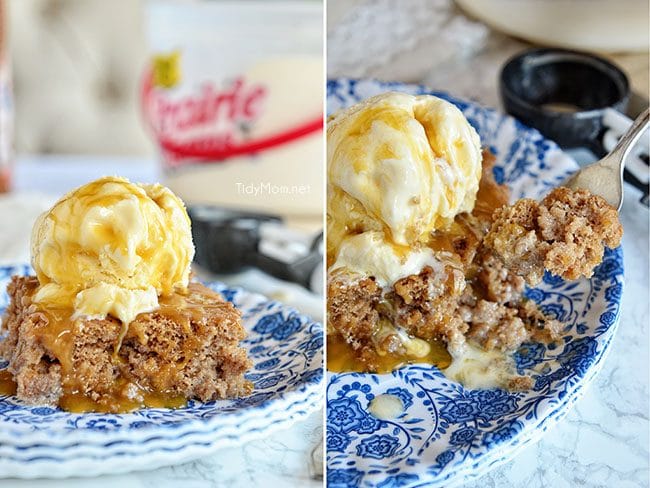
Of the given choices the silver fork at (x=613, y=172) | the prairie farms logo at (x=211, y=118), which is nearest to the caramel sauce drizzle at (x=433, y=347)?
the silver fork at (x=613, y=172)

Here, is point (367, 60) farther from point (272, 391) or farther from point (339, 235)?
point (272, 391)

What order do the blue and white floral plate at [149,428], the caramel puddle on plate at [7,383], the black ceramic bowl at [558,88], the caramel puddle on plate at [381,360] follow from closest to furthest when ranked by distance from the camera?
the blue and white floral plate at [149,428]
the caramel puddle on plate at [7,383]
the caramel puddle on plate at [381,360]
the black ceramic bowl at [558,88]

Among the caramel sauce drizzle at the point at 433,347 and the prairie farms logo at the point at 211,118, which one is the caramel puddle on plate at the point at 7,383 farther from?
the prairie farms logo at the point at 211,118

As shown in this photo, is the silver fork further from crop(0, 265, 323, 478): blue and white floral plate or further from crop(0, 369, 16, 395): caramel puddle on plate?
crop(0, 369, 16, 395): caramel puddle on plate

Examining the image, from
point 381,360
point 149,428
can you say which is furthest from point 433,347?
point 149,428

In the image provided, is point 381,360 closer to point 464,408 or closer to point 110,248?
point 464,408
